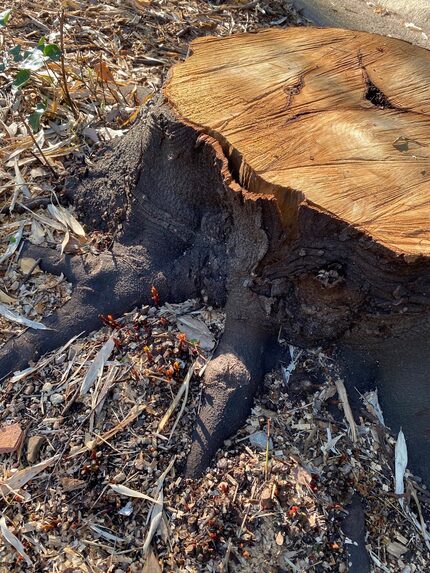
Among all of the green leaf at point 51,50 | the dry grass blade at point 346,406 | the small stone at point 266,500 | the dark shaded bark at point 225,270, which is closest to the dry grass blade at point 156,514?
the dark shaded bark at point 225,270

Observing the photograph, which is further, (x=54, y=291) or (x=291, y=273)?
(x=54, y=291)

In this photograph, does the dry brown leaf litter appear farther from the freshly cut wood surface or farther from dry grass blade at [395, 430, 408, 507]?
the freshly cut wood surface

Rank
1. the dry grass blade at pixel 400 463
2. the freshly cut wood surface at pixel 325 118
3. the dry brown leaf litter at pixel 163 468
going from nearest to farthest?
the freshly cut wood surface at pixel 325 118 → the dry brown leaf litter at pixel 163 468 → the dry grass blade at pixel 400 463

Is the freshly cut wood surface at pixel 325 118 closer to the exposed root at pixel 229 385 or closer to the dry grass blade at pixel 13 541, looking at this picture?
the exposed root at pixel 229 385

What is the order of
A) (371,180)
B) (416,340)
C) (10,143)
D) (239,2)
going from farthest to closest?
(239,2) → (10,143) → (416,340) → (371,180)

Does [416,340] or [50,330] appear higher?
[416,340]

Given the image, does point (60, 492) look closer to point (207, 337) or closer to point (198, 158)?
point (207, 337)

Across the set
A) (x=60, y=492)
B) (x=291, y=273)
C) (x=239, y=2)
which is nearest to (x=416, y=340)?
(x=291, y=273)
